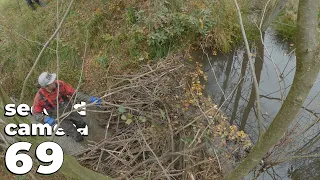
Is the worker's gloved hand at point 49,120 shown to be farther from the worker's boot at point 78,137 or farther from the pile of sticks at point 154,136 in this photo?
the worker's boot at point 78,137

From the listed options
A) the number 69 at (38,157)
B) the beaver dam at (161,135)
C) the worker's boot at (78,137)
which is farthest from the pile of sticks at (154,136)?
the number 69 at (38,157)

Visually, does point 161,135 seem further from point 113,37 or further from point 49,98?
point 113,37

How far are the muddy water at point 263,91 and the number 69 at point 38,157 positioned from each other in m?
2.54

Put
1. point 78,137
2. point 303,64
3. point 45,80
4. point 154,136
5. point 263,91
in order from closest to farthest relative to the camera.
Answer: point 303,64
point 45,80
point 154,136
point 78,137
point 263,91

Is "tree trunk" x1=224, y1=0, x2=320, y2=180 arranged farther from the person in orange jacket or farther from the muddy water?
the person in orange jacket

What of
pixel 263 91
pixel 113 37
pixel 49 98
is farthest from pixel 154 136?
pixel 263 91

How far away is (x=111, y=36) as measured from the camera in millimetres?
6020

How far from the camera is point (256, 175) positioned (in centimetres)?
434

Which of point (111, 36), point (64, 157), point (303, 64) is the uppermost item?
point (111, 36)

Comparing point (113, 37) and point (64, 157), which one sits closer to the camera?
point (64, 157)

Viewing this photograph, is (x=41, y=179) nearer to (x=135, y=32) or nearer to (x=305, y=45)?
(x=135, y=32)

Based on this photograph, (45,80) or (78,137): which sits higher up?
(45,80)

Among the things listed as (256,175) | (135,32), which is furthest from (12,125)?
(135,32)

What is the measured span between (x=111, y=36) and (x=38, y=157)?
3.86 m
